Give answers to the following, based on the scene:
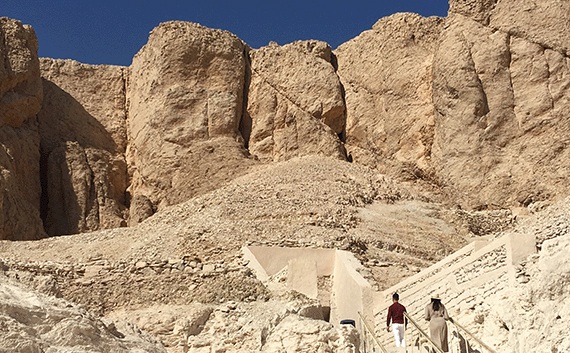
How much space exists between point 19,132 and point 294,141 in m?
12.6

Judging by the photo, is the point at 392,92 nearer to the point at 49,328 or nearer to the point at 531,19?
the point at 531,19

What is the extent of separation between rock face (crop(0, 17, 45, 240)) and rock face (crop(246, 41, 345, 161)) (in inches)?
400

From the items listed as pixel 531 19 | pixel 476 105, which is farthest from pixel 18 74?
pixel 531 19

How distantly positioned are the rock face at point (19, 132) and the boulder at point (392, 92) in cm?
1502

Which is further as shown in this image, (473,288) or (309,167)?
(309,167)

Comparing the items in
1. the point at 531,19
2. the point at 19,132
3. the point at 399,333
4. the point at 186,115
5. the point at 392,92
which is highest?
the point at 531,19

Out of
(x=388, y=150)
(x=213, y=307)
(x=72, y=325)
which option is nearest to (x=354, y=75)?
(x=388, y=150)

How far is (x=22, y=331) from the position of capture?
8.16 m

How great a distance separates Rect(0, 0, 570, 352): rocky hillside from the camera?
25969 millimetres

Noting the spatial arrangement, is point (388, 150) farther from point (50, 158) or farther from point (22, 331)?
point (22, 331)

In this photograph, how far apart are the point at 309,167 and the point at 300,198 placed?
5.07m

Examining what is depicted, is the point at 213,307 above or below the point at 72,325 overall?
above

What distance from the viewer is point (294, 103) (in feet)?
132

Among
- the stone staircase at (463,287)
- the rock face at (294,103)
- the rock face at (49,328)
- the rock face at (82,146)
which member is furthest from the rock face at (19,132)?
the rock face at (49,328)
